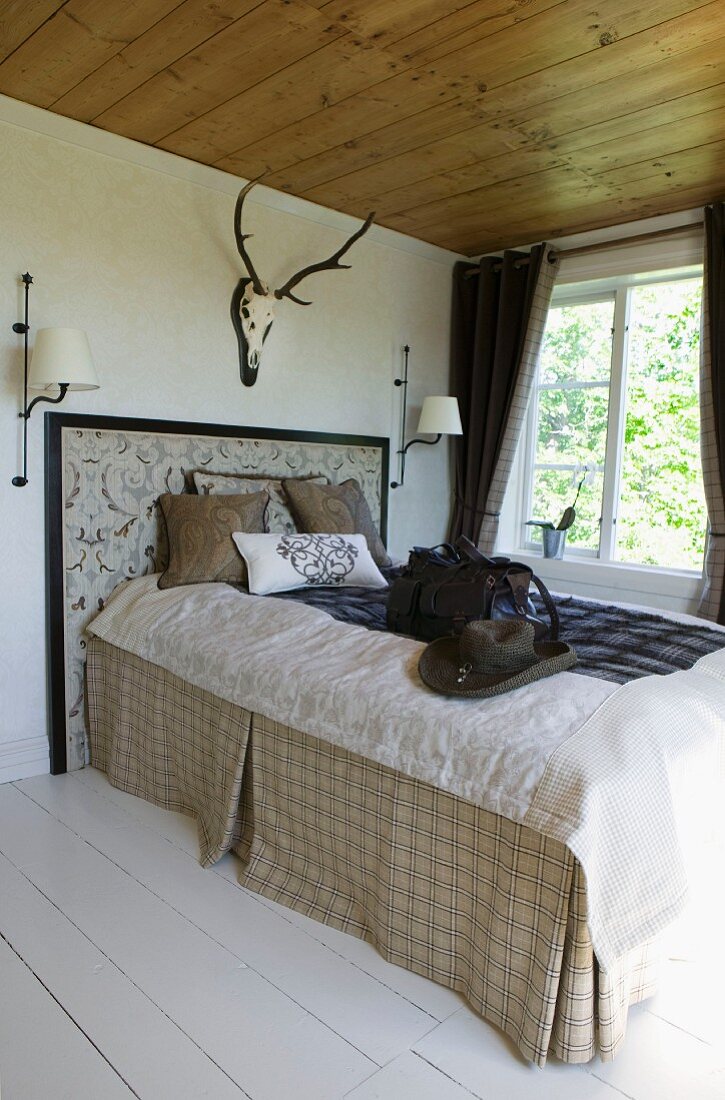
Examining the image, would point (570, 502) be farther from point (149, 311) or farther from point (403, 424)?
point (149, 311)

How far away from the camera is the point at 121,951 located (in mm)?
1891

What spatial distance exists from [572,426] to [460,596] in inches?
86.8

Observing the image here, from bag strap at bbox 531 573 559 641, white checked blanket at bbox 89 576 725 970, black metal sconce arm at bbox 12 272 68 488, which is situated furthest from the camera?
black metal sconce arm at bbox 12 272 68 488

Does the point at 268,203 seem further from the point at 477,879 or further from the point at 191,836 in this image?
the point at 477,879

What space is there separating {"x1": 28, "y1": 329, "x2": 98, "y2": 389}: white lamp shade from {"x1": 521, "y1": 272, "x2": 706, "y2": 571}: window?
249 cm

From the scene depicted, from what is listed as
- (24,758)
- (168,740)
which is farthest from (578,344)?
(24,758)

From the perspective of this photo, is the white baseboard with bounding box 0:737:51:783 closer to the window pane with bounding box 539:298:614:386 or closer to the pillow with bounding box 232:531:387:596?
the pillow with bounding box 232:531:387:596

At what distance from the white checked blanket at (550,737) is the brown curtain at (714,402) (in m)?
1.34

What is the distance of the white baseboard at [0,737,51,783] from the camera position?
2809 millimetres

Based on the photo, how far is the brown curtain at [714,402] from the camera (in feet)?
10.9

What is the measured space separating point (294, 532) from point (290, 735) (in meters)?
1.35

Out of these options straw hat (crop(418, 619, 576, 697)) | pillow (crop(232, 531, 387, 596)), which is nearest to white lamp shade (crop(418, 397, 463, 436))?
pillow (crop(232, 531, 387, 596))

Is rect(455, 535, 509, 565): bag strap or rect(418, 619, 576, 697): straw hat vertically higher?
rect(455, 535, 509, 565): bag strap

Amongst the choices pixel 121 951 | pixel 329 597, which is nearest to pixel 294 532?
pixel 329 597
